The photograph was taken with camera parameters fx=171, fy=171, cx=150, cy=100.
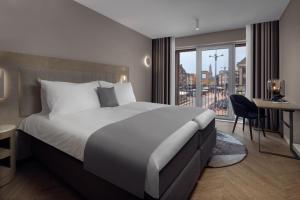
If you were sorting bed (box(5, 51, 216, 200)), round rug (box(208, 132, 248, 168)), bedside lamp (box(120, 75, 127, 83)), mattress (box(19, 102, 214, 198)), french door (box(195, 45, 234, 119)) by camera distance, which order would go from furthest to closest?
french door (box(195, 45, 234, 119))
bedside lamp (box(120, 75, 127, 83))
round rug (box(208, 132, 248, 168))
bed (box(5, 51, 216, 200))
mattress (box(19, 102, 214, 198))

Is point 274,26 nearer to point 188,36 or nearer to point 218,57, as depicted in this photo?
point 218,57

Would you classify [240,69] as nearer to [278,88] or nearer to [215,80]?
[215,80]

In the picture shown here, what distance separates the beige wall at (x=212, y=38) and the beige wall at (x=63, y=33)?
1.59 metres

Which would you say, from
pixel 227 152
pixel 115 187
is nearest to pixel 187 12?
pixel 227 152

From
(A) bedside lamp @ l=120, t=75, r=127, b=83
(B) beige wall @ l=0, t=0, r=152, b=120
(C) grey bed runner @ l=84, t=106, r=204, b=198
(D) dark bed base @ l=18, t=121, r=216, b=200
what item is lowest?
(D) dark bed base @ l=18, t=121, r=216, b=200

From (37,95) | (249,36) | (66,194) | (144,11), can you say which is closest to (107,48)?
(144,11)

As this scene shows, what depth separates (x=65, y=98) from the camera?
218cm

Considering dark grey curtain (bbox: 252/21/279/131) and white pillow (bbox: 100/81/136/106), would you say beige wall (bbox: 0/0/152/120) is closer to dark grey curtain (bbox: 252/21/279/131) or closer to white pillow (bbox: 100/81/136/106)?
white pillow (bbox: 100/81/136/106)

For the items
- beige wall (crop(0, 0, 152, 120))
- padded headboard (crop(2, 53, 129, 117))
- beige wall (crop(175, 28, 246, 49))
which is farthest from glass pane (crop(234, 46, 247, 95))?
padded headboard (crop(2, 53, 129, 117))

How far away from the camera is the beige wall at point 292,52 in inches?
103

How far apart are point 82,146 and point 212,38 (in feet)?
14.5

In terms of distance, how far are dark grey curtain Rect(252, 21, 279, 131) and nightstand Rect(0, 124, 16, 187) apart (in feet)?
15.0

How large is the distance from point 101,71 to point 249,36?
11.5 ft

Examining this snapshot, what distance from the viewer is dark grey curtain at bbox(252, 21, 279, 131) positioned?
3.71 metres
